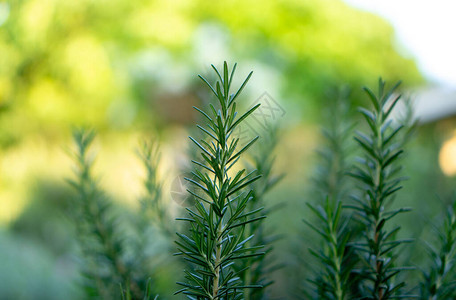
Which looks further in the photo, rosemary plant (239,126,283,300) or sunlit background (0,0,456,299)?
sunlit background (0,0,456,299)

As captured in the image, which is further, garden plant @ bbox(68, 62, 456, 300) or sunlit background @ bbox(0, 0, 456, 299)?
sunlit background @ bbox(0, 0, 456, 299)

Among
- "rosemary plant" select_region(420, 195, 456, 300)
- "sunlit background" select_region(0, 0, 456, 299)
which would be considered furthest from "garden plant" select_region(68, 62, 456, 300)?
"sunlit background" select_region(0, 0, 456, 299)

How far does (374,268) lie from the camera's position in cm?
25

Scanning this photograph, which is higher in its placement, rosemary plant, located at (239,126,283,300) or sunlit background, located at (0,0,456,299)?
sunlit background, located at (0,0,456,299)

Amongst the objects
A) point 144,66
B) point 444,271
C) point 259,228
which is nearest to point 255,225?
point 259,228

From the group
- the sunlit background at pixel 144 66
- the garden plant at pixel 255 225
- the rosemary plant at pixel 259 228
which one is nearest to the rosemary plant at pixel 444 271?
the garden plant at pixel 255 225

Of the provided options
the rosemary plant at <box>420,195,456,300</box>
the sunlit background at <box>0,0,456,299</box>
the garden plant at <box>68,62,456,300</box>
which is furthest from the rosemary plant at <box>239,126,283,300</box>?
the sunlit background at <box>0,0,456,299</box>

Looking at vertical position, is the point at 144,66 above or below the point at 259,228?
above

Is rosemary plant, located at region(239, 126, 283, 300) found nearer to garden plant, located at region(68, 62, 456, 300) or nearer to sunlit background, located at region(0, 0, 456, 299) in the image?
garden plant, located at region(68, 62, 456, 300)

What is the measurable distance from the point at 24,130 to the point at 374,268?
725cm

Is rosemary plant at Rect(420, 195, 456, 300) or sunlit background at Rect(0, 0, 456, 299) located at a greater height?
sunlit background at Rect(0, 0, 456, 299)

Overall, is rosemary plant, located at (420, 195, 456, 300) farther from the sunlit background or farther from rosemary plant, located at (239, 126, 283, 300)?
the sunlit background

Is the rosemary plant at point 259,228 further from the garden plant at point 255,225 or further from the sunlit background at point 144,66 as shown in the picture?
the sunlit background at point 144,66

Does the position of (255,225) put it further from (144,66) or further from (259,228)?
(144,66)
